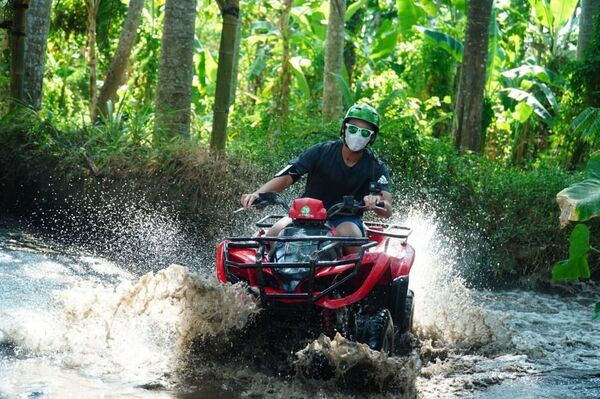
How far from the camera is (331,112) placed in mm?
16812

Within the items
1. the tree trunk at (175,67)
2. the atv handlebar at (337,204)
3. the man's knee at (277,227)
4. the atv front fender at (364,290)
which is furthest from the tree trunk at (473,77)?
the atv front fender at (364,290)

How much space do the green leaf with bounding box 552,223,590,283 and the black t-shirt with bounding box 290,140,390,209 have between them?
1.57m

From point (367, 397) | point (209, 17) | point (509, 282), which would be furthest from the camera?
point (209, 17)

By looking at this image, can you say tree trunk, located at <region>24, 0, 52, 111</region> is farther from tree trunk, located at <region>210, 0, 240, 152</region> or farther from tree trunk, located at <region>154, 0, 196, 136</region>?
tree trunk, located at <region>210, 0, 240, 152</region>

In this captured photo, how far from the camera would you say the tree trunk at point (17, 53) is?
13695 millimetres

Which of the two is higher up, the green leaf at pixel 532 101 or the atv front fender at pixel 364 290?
the green leaf at pixel 532 101

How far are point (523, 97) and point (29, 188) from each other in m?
11.4

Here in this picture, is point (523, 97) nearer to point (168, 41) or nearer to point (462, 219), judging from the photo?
point (462, 219)

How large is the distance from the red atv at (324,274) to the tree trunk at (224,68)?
17.1 feet

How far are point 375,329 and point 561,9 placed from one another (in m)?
15.5

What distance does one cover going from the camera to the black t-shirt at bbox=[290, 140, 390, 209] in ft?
25.6

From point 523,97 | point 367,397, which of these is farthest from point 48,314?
point 523,97

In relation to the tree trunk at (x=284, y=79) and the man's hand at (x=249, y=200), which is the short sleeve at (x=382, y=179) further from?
the tree trunk at (x=284, y=79)

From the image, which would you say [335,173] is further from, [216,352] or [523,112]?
[523,112]
